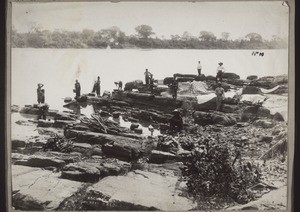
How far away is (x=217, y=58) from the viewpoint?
2.52 m

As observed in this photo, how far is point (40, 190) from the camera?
248 cm

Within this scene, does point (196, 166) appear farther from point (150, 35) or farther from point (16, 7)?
point (16, 7)

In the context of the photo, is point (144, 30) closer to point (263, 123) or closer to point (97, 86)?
point (97, 86)

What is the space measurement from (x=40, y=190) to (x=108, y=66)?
2.89 feet

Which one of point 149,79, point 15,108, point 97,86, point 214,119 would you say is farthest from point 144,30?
point 15,108

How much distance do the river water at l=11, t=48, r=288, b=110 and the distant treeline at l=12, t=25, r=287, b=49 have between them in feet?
0.11

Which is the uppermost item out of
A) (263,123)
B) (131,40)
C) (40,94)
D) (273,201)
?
(131,40)

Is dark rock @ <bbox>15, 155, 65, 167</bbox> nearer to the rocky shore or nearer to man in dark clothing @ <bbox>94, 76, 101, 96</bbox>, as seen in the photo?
the rocky shore

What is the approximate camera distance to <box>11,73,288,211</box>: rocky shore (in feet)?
8.14

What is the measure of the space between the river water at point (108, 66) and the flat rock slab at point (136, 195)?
59cm

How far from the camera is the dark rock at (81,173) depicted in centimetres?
248

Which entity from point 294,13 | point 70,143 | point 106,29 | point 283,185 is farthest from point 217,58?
point 70,143

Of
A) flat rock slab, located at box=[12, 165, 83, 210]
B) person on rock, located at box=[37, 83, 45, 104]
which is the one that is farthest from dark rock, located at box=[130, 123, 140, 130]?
person on rock, located at box=[37, 83, 45, 104]

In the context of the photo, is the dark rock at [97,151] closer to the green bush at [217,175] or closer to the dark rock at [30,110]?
the dark rock at [30,110]
